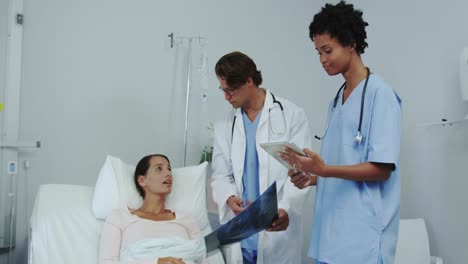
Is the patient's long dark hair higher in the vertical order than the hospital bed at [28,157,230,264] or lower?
higher

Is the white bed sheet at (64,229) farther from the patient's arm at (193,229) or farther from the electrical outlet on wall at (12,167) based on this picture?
the electrical outlet on wall at (12,167)

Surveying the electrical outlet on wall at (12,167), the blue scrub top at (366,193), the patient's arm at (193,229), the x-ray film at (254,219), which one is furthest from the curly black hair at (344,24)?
the electrical outlet on wall at (12,167)

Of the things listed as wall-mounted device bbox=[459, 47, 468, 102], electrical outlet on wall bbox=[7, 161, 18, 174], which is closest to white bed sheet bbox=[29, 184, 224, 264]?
electrical outlet on wall bbox=[7, 161, 18, 174]

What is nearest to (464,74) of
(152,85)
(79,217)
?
(152,85)

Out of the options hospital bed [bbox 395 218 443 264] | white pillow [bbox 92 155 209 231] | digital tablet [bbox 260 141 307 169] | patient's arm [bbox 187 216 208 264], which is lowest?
hospital bed [bbox 395 218 443 264]

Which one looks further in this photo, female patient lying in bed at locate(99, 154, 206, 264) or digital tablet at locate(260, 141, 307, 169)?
female patient lying in bed at locate(99, 154, 206, 264)

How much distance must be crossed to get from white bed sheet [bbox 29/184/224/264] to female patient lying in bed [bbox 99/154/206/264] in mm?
140

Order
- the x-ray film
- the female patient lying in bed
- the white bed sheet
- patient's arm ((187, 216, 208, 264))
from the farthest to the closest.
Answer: patient's arm ((187, 216, 208, 264)) → the white bed sheet → the female patient lying in bed → the x-ray film

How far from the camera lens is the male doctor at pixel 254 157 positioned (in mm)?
1792

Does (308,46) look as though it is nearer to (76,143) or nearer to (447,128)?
(447,128)

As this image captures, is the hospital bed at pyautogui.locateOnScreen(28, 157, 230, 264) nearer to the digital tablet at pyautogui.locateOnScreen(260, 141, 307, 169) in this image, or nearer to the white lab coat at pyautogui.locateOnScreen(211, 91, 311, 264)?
the white lab coat at pyautogui.locateOnScreen(211, 91, 311, 264)

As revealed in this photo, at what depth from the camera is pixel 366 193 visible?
1259 mm

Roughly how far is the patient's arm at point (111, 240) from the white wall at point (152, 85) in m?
0.82

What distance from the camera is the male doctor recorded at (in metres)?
1.79
